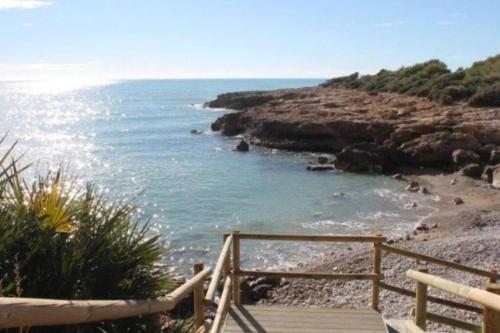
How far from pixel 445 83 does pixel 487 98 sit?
29.3ft

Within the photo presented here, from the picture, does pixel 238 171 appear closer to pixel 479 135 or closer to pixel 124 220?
pixel 479 135

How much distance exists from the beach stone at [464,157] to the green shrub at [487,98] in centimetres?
1172

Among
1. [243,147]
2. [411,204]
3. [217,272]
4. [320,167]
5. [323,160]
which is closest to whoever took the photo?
[217,272]

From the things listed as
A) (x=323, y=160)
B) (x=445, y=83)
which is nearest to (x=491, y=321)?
(x=323, y=160)

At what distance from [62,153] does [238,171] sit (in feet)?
73.0

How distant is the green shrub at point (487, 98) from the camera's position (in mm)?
39219

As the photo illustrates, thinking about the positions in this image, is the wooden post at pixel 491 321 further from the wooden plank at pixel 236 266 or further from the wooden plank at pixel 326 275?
the wooden plank at pixel 236 266

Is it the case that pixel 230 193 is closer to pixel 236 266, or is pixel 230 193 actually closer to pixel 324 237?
pixel 236 266

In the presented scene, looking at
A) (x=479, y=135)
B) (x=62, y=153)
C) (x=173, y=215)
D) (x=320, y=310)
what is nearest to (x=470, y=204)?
(x=479, y=135)

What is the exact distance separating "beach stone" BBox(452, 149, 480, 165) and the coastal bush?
2781 centimetres

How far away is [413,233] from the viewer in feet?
62.2

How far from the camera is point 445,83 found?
4809 cm

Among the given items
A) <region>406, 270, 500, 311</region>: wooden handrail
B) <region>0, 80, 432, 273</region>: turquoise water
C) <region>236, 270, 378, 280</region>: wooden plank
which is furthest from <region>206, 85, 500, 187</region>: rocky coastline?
<region>406, 270, 500, 311</region>: wooden handrail

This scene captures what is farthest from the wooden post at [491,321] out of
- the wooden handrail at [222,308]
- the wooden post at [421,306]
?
the wooden handrail at [222,308]
